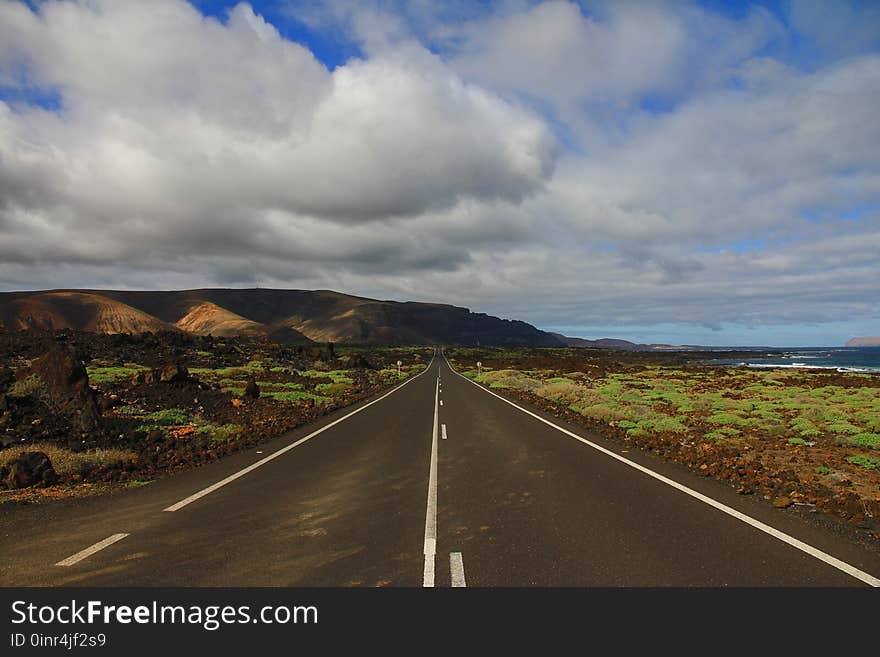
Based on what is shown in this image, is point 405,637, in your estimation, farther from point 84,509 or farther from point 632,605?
point 84,509

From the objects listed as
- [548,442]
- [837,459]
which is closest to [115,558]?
[548,442]

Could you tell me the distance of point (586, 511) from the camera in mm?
7324

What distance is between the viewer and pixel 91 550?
19.0 feet

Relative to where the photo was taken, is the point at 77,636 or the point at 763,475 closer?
the point at 77,636

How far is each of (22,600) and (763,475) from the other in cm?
1163

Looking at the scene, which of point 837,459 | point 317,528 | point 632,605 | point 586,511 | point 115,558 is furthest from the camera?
point 837,459

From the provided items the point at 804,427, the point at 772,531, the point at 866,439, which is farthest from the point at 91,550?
the point at 804,427

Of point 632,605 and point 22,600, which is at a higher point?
point 632,605

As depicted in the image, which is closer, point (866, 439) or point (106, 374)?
point (866, 439)

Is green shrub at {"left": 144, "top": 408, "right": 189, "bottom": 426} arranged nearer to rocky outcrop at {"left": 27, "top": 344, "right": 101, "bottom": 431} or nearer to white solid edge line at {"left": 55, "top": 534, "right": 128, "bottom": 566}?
rocky outcrop at {"left": 27, "top": 344, "right": 101, "bottom": 431}

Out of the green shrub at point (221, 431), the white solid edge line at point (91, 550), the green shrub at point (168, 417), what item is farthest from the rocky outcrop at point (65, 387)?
the white solid edge line at point (91, 550)

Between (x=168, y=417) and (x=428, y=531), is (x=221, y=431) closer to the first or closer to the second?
(x=168, y=417)

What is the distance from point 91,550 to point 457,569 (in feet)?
14.7

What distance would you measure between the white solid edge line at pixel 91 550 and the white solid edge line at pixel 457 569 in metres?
4.31
